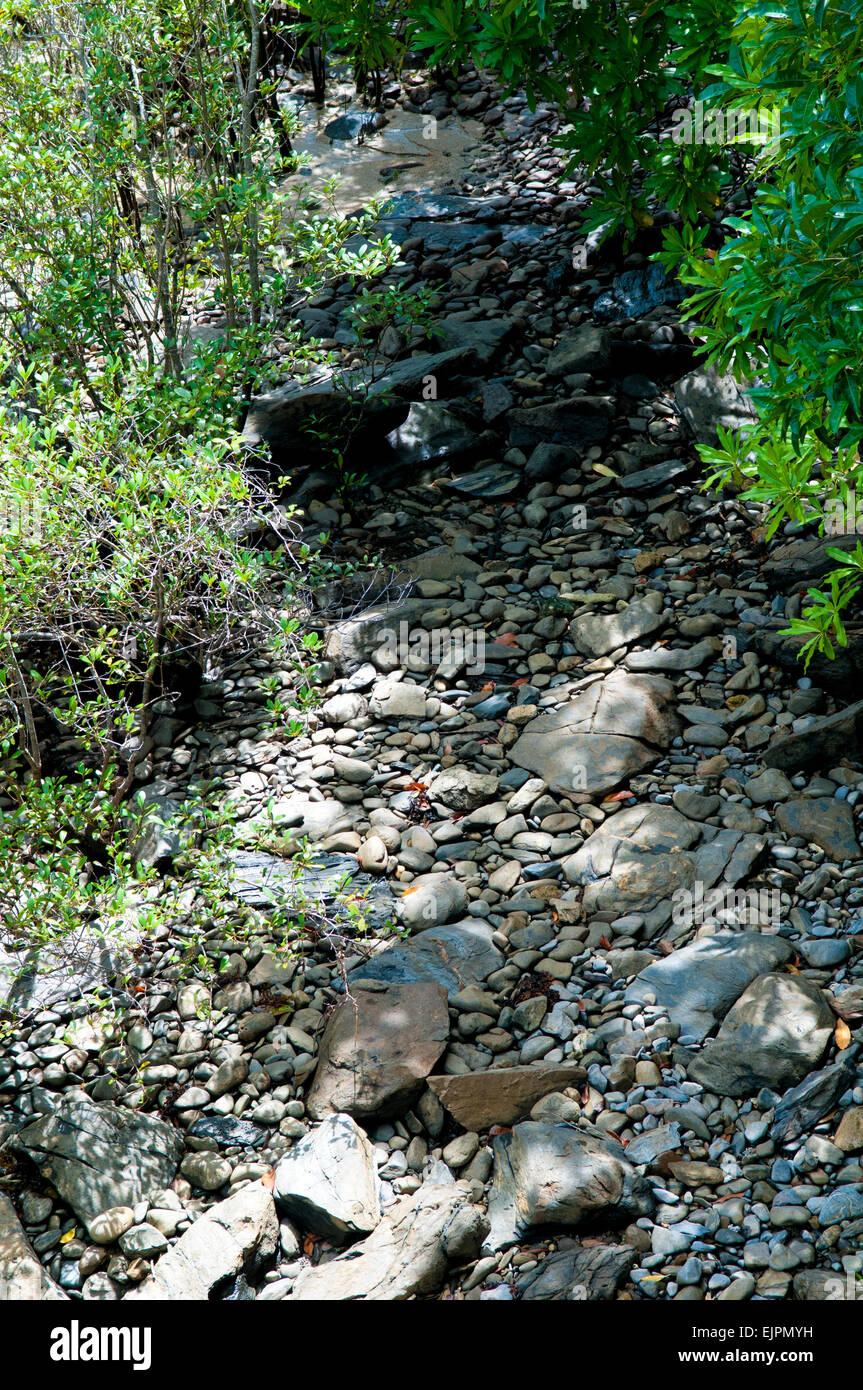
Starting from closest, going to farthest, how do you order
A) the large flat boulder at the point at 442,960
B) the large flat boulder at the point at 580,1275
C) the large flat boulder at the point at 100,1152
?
the large flat boulder at the point at 580,1275 → the large flat boulder at the point at 100,1152 → the large flat boulder at the point at 442,960

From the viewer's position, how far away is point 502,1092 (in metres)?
3.35

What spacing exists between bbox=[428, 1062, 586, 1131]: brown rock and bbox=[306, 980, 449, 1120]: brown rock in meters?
0.15

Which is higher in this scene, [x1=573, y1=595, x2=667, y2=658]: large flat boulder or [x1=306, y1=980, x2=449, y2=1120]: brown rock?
[x1=573, y1=595, x2=667, y2=658]: large flat boulder

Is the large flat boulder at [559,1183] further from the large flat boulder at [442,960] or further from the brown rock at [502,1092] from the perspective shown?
the large flat boulder at [442,960]

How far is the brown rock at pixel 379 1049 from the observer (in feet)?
11.3

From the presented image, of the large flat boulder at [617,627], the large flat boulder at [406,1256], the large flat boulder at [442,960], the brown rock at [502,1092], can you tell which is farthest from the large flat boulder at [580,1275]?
the large flat boulder at [617,627]

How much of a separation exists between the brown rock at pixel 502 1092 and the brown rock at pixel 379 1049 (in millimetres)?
145

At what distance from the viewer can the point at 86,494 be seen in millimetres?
4074

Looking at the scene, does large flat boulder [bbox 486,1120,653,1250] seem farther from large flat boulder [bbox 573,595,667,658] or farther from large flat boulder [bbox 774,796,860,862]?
large flat boulder [bbox 573,595,667,658]

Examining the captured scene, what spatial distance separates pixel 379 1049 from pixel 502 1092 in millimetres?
426

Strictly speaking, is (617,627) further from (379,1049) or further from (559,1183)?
(559,1183)

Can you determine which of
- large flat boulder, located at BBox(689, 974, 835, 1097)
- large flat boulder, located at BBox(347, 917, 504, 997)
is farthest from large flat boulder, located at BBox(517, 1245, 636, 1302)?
large flat boulder, located at BBox(347, 917, 504, 997)

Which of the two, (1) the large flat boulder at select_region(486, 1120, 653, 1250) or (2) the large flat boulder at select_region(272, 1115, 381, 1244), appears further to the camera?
(2) the large flat boulder at select_region(272, 1115, 381, 1244)

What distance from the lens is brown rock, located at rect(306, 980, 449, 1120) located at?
11.3 feet
